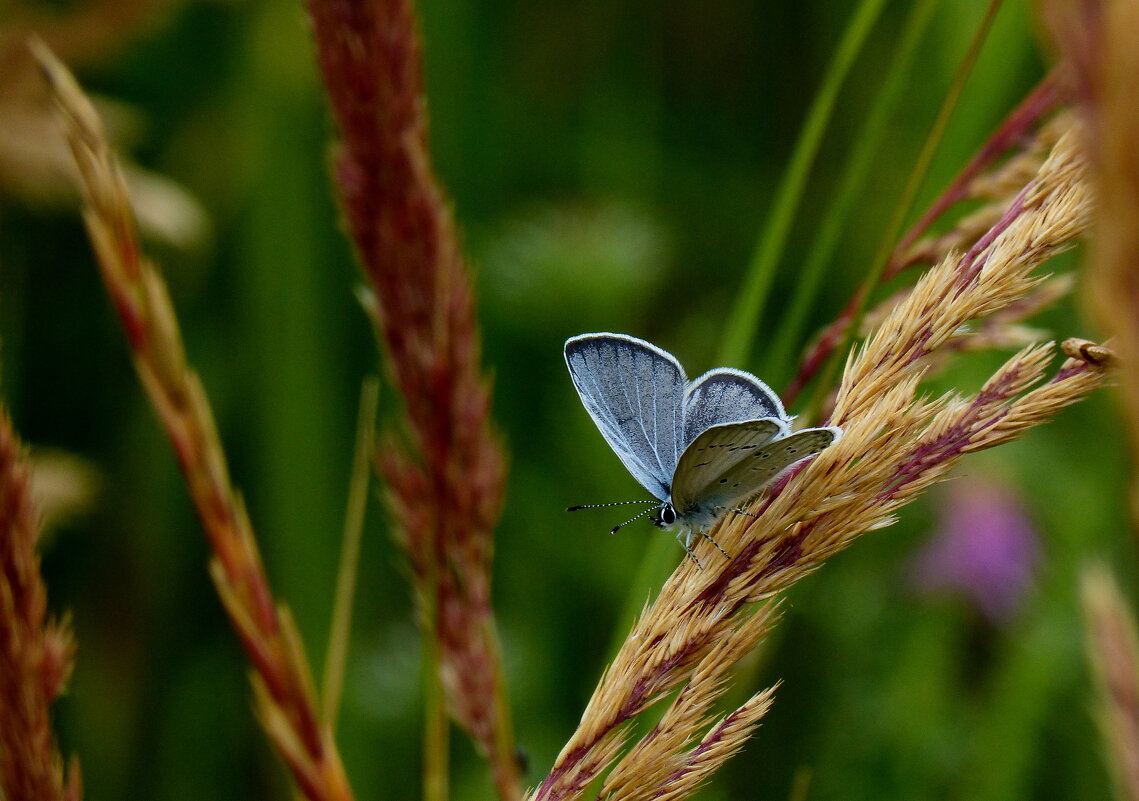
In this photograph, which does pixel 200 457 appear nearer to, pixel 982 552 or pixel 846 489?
pixel 846 489

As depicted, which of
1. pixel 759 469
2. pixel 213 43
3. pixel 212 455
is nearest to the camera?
pixel 212 455

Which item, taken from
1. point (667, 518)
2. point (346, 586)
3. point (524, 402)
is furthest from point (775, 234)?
point (524, 402)

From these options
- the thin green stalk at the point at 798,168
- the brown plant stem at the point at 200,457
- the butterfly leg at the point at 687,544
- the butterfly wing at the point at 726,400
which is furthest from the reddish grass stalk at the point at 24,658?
the thin green stalk at the point at 798,168

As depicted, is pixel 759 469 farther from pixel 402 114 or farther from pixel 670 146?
pixel 670 146

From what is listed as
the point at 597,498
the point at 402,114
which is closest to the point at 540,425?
the point at 597,498

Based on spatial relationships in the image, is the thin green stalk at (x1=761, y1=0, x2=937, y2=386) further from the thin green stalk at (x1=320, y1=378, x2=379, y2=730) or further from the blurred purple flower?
the blurred purple flower
